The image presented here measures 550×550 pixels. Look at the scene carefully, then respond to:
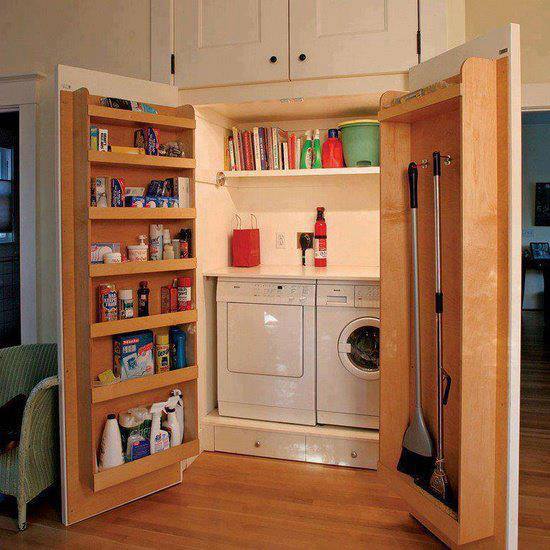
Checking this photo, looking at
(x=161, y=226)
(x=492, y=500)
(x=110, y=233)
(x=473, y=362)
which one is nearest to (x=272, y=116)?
(x=161, y=226)

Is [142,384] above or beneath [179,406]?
above

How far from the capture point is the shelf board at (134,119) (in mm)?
2176

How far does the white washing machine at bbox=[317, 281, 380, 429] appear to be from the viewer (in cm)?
276

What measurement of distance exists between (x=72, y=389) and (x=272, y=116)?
77.7 inches

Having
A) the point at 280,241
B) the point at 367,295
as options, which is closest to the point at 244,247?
the point at 280,241

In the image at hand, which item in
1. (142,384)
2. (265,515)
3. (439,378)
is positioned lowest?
(265,515)

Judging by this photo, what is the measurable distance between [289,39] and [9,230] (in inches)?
114

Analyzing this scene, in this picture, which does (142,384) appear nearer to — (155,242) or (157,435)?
(157,435)

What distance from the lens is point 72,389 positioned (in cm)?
223

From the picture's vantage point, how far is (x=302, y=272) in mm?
2977

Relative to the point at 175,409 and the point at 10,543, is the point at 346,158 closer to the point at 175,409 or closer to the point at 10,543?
the point at 175,409

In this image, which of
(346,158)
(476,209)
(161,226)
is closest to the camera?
(476,209)

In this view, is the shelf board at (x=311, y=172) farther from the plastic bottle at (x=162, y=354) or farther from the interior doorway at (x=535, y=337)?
the plastic bottle at (x=162, y=354)

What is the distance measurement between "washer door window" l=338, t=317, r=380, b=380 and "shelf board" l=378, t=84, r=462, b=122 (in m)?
1.09
